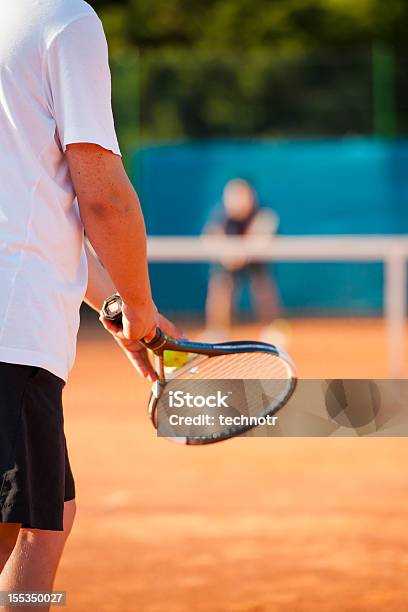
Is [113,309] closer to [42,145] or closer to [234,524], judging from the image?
[42,145]

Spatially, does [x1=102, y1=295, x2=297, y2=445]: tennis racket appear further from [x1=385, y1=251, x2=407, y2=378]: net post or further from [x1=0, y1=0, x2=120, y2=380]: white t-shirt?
[x1=385, y1=251, x2=407, y2=378]: net post

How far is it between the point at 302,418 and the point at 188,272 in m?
8.18

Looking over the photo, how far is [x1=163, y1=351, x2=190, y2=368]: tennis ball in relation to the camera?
2906 mm

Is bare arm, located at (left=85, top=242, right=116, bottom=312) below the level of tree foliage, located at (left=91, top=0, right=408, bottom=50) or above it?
below

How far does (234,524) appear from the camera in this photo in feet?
16.3

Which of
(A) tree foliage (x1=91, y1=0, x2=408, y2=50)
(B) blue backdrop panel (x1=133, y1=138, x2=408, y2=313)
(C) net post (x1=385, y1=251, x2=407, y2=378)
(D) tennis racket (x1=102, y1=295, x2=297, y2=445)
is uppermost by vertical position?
(A) tree foliage (x1=91, y1=0, x2=408, y2=50)

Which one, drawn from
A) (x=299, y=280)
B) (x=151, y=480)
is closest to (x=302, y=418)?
(x=151, y=480)

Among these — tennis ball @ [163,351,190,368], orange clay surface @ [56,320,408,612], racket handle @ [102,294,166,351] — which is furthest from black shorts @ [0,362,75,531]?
orange clay surface @ [56,320,408,612]

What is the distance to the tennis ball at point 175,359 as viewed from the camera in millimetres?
2906

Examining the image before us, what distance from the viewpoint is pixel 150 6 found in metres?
21.9

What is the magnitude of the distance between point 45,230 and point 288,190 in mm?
12885

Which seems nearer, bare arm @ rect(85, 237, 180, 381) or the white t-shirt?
the white t-shirt

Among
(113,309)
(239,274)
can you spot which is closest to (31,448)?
(113,309)

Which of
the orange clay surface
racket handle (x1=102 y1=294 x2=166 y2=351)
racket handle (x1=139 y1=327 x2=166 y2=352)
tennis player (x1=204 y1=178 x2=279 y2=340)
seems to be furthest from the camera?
tennis player (x1=204 y1=178 x2=279 y2=340)
